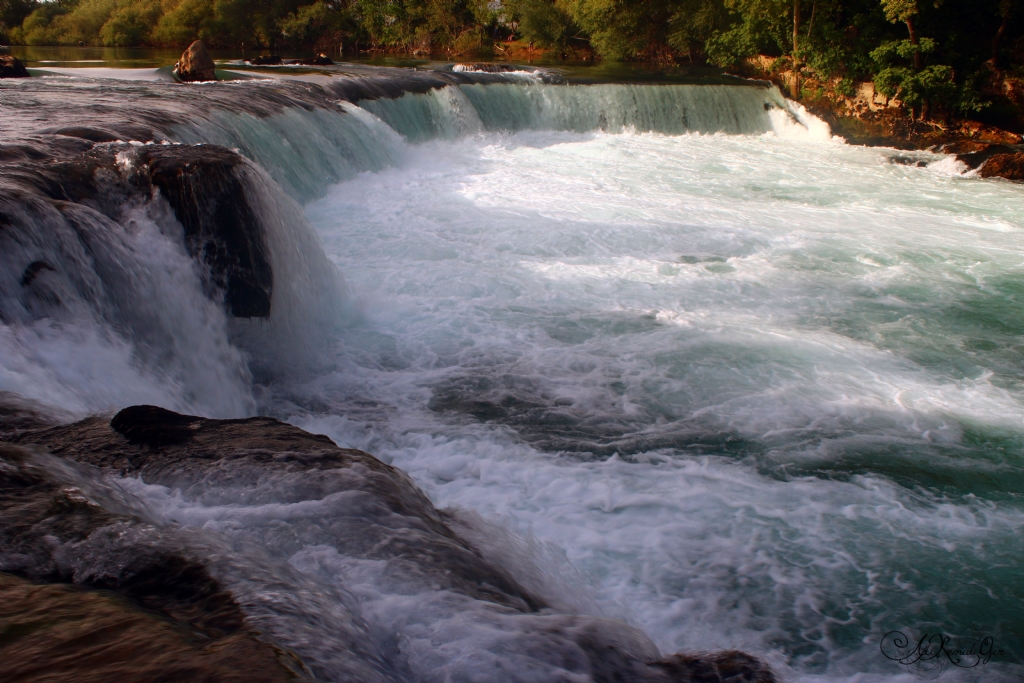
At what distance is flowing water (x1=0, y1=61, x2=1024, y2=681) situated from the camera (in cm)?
314

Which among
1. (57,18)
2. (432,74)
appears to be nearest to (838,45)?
(432,74)

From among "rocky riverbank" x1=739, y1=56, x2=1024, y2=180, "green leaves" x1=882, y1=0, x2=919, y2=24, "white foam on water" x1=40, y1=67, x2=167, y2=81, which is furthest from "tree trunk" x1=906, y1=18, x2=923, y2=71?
"white foam on water" x1=40, y1=67, x2=167, y2=81

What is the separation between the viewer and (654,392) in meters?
5.11

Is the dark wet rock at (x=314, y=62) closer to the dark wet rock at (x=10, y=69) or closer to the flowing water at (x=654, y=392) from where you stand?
the dark wet rock at (x=10, y=69)

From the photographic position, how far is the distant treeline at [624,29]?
647 inches

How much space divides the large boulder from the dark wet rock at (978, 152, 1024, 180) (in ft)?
48.9

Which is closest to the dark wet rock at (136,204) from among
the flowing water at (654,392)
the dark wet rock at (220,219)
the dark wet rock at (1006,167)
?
the dark wet rock at (220,219)

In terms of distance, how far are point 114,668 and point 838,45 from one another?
2032 centimetres

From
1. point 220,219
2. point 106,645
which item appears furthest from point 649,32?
point 106,645

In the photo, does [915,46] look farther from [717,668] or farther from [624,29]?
[717,668]

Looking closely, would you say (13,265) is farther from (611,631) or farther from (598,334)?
(598,334)

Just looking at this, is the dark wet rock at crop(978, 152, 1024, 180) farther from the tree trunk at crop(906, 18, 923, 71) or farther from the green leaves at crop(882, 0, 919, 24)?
the green leaves at crop(882, 0, 919, 24)

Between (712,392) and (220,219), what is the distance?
12.1 ft

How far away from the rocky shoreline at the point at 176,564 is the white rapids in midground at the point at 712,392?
61 cm
